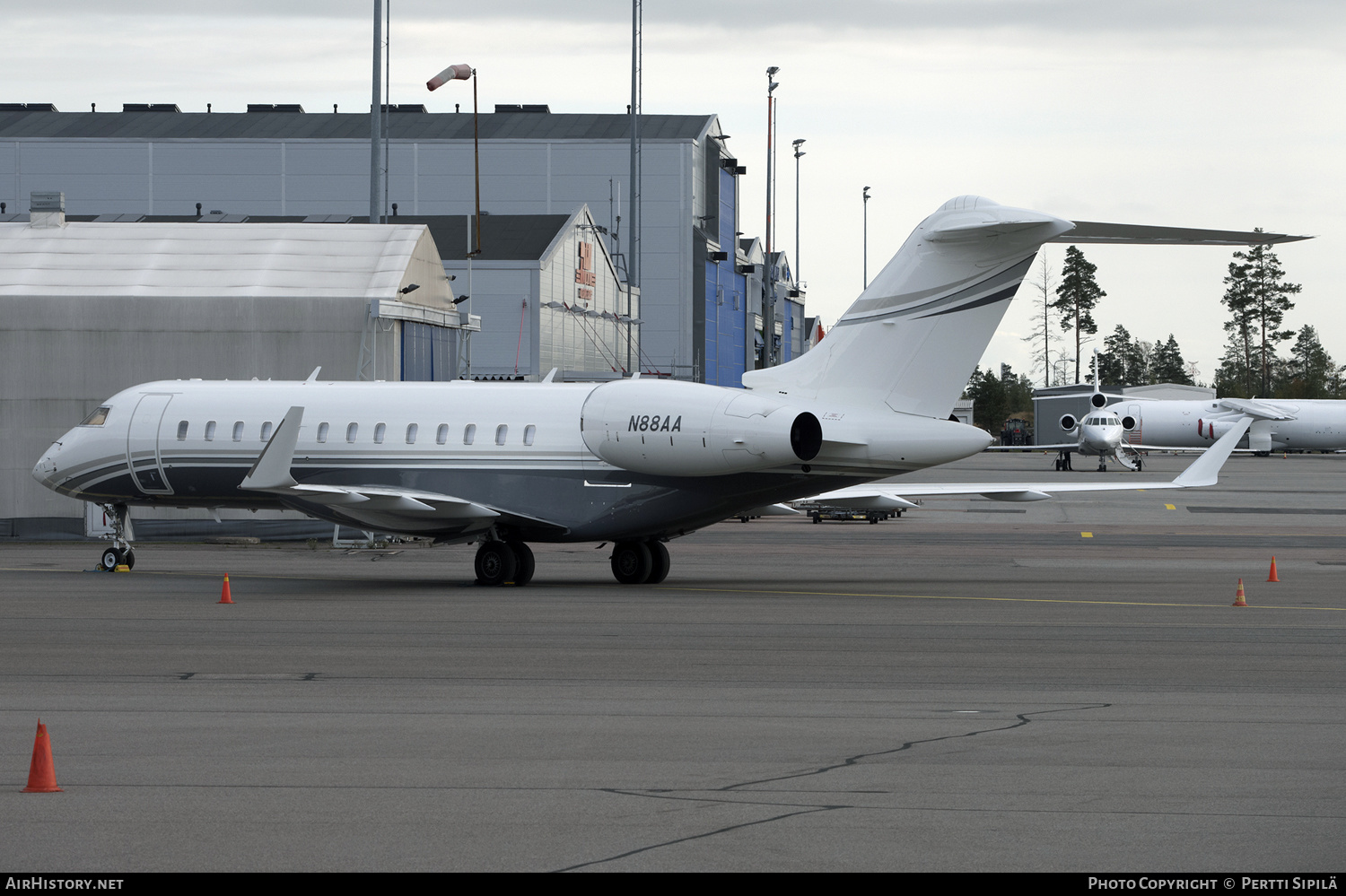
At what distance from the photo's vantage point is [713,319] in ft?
289

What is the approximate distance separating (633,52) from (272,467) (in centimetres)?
3251

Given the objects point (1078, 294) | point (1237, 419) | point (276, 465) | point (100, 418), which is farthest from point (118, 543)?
point (1078, 294)

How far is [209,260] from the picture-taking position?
35.2 metres

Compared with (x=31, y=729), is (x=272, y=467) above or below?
above

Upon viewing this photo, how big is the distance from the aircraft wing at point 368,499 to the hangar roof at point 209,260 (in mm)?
11793

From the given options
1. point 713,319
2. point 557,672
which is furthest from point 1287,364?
point 557,672

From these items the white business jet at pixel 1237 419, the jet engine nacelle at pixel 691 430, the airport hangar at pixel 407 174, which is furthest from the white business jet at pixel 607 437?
the white business jet at pixel 1237 419

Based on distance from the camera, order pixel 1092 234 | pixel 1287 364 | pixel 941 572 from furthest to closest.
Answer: pixel 1287 364 → pixel 941 572 → pixel 1092 234

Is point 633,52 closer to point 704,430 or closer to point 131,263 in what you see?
point 131,263

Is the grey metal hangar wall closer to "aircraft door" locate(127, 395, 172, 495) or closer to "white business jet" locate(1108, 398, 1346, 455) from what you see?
"aircraft door" locate(127, 395, 172, 495)

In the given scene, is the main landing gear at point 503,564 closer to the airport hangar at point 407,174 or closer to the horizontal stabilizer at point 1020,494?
the horizontal stabilizer at point 1020,494

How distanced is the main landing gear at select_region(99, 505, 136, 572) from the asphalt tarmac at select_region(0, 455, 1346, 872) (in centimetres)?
126

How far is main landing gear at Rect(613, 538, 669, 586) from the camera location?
2395cm

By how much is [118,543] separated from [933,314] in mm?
14549
